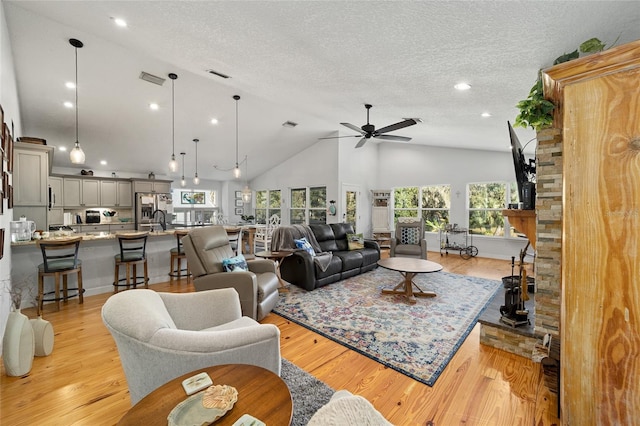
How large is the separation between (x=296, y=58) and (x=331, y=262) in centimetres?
298

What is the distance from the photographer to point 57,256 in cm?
356

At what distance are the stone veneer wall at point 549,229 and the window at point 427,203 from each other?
18.3ft

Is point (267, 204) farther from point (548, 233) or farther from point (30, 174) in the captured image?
point (548, 233)

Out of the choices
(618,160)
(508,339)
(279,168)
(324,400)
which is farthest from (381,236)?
(618,160)

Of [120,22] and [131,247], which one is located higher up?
[120,22]

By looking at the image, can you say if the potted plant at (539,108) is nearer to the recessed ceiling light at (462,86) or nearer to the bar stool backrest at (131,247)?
the recessed ceiling light at (462,86)

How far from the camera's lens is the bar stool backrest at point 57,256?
10.5 ft

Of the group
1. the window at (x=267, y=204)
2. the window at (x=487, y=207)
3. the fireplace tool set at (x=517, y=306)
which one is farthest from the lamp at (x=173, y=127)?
the window at (x=487, y=207)

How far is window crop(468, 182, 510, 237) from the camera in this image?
6.75 meters

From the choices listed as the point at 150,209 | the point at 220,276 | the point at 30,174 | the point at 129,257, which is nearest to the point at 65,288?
the point at 129,257

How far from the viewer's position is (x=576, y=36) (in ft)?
5.75

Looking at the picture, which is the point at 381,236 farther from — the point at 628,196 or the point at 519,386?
the point at 628,196

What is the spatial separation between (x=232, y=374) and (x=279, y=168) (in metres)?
8.54

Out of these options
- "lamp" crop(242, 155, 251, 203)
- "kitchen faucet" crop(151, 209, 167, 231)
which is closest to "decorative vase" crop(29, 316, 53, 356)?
"kitchen faucet" crop(151, 209, 167, 231)
